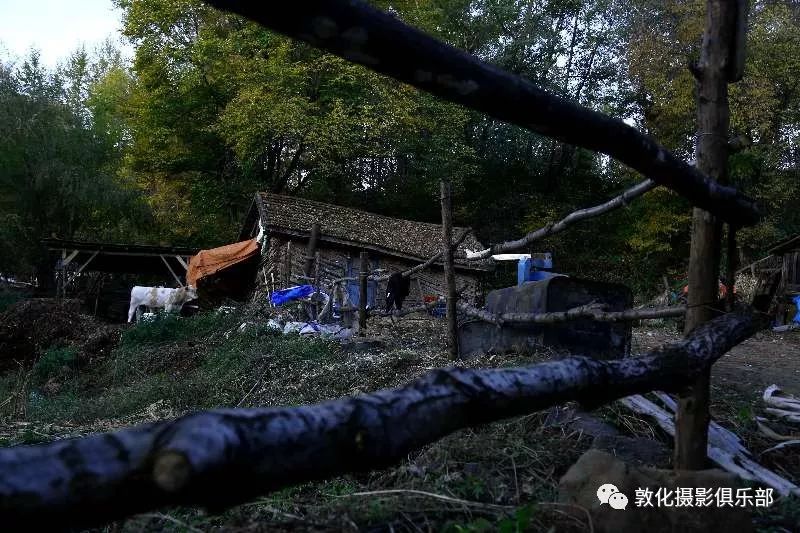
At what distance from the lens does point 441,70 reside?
149 centimetres

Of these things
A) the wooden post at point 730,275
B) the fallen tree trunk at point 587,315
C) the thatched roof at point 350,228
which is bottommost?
the fallen tree trunk at point 587,315

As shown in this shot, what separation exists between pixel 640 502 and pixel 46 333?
14.6 metres

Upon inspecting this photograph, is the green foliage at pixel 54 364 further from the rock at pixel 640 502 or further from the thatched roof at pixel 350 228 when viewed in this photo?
the rock at pixel 640 502

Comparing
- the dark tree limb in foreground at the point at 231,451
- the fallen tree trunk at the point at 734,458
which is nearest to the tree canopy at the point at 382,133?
the fallen tree trunk at the point at 734,458

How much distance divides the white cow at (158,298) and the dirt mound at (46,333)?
215 cm

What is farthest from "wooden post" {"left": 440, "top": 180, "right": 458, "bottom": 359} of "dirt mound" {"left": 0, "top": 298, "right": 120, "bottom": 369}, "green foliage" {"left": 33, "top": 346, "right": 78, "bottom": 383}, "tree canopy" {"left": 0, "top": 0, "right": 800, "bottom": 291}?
"tree canopy" {"left": 0, "top": 0, "right": 800, "bottom": 291}

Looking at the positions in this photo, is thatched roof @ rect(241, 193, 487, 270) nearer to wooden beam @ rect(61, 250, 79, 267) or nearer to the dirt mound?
the dirt mound

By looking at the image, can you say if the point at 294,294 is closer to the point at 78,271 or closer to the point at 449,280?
the point at 449,280

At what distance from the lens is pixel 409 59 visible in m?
1.42

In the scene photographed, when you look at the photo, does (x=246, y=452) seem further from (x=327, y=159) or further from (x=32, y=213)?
(x=32, y=213)

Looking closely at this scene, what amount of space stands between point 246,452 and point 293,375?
5975 mm

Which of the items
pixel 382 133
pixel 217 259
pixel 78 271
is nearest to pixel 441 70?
pixel 217 259

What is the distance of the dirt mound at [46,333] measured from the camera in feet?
42.6

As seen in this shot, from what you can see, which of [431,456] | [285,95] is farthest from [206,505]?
[285,95]
